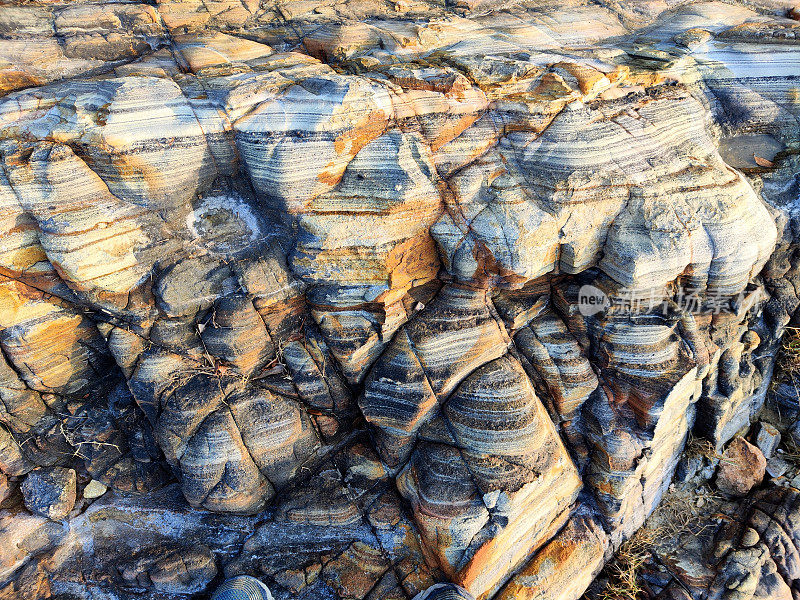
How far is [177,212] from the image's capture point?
596 cm

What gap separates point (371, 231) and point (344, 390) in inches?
89.9

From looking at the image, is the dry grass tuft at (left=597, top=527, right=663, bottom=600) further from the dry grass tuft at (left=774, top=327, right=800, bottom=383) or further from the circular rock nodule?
the circular rock nodule

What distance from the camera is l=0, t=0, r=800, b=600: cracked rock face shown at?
5.65 metres

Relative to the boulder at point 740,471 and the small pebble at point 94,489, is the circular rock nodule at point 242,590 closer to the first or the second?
the small pebble at point 94,489

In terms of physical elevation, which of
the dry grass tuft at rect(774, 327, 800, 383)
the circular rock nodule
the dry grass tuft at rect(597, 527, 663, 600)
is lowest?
the dry grass tuft at rect(597, 527, 663, 600)

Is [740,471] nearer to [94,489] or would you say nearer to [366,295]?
[366,295]

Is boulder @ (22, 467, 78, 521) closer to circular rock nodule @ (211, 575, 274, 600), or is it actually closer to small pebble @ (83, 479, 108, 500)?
small pebble @ (83, 479, 108, 500)

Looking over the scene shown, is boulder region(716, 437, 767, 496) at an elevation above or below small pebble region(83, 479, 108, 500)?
above

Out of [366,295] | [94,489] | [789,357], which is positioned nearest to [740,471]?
[789,357]

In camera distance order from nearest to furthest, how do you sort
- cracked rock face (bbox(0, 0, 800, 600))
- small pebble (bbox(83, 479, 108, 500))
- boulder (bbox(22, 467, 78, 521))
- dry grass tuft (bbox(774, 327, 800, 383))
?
1. cracked rock face (bbox(0, 0, 800, 600))
2. boulder (bbox(22, 467, 78, 521))
3. small pebble (bbox(83, 479, 108, 500))
4. dry grass tuft (bbox(774, 327, 800, 383))

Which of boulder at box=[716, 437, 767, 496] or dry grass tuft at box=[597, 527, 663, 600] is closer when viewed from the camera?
dry grass tuft at box=[597, 527, 663, 600]

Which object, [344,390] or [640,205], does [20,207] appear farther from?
[640,205]

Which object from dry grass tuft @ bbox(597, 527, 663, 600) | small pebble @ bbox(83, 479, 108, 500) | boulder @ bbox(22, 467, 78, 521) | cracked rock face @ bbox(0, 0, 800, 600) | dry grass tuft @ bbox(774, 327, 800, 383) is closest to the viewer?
cracked rock face @ bbox(0, 0, 800, 600)

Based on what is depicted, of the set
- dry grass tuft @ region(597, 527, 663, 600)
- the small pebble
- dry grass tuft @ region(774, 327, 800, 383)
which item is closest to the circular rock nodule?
the small pebble
